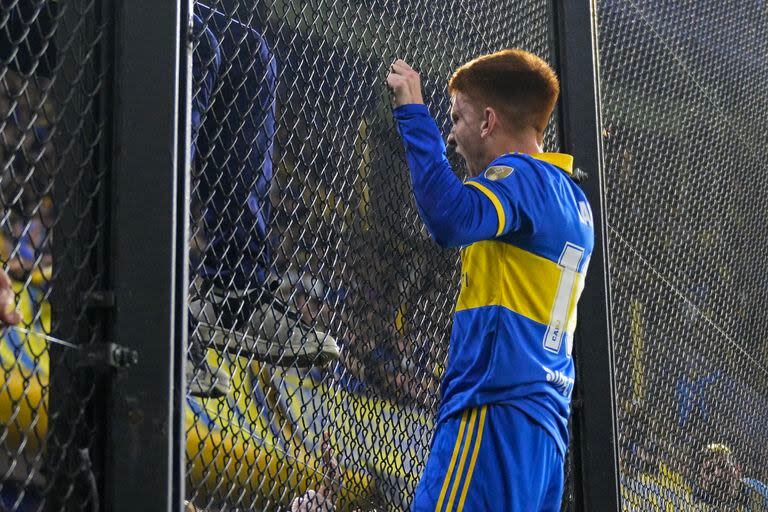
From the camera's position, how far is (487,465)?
2.67m

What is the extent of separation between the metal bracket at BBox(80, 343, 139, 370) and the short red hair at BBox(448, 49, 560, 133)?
1.32m

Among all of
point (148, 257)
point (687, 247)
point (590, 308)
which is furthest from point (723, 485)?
point (148, 257)

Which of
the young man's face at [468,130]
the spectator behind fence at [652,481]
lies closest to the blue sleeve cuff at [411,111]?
the young man's face at [468,130]

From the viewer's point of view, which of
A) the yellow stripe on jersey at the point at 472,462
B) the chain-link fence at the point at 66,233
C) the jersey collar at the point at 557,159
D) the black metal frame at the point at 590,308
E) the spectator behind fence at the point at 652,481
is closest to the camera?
the chain-link fence at the point at 66,233

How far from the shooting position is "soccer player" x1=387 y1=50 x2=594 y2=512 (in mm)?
2658

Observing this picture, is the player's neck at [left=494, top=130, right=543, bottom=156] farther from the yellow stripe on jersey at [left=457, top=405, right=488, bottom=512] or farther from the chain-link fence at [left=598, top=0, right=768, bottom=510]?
the chain-link fence at [left=598, top=0, right=768, bottom=510]

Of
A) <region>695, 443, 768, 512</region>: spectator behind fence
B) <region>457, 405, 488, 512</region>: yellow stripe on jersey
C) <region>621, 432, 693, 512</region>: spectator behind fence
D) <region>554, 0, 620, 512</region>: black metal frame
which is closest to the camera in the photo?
<region>457, 405, 488, 512</region>: yellow stripe on jersey

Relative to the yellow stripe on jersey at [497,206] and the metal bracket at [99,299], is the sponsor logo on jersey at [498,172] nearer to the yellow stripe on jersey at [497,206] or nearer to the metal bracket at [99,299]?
the yellow stripe on jersey at [497,206]

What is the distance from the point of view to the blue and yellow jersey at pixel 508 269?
265 centimetres

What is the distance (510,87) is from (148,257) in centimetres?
127

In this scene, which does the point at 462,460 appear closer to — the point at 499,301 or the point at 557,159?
the point at 499,301

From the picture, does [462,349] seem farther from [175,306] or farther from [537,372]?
[175,306]

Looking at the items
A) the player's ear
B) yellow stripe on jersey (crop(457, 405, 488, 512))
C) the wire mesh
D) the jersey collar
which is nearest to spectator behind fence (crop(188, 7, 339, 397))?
the wire mesh

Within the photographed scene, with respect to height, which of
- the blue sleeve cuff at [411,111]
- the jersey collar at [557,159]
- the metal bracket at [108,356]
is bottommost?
the metal bracket at [108,356]
